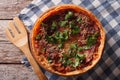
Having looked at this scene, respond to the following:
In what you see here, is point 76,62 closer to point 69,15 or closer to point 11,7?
point 69,15

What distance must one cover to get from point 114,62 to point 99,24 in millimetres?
167

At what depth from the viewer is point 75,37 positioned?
4.17ft

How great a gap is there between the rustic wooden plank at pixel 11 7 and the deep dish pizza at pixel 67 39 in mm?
171

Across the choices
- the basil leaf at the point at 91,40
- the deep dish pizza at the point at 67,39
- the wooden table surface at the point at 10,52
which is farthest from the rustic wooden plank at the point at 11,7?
the basil leaf at the point at 91,40

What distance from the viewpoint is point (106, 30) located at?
4.34 feet

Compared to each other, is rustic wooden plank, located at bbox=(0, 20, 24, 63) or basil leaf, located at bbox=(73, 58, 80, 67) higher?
rustic wooden plank, located at bbox=(0, 20, 24, 63)

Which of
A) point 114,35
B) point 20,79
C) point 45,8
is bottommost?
point 20,79

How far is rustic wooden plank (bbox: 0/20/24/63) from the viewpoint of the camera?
1382mm

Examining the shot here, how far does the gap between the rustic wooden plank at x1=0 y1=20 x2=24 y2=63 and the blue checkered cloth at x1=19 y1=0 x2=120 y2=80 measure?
0.31 ft

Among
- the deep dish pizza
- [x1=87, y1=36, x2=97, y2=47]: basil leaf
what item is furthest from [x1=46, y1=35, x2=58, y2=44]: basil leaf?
[x1=87, y1=36, x2=97, y2=47]: basil leaf

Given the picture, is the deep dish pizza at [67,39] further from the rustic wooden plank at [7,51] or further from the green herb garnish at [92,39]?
the rustic wooden plank at [7,51]

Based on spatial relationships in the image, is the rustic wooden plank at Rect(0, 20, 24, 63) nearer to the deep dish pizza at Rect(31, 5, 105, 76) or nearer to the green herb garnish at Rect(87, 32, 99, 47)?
the deep dish pizza at Rect(31, 5, 105, 76)

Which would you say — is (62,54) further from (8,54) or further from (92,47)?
(8,54)

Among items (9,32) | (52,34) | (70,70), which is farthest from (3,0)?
(70,70)
